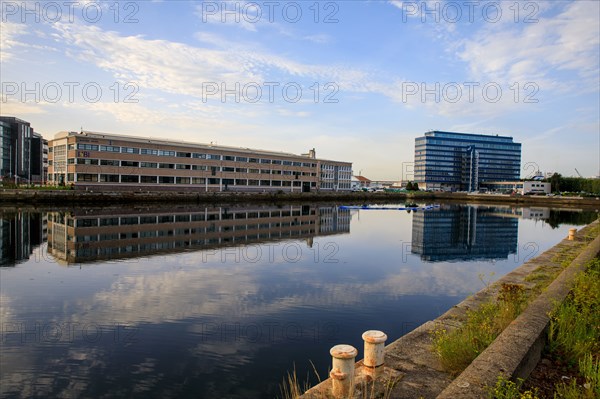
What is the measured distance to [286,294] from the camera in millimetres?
15781

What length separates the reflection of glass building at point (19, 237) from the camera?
912 inches

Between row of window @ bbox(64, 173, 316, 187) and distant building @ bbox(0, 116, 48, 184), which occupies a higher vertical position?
distant building @ bbox(0, 116, 48, 184)

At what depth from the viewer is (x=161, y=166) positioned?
9562cm

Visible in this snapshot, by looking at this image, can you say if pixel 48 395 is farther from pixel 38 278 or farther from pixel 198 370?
pixel 38 278

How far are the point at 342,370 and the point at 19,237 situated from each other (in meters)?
32.9

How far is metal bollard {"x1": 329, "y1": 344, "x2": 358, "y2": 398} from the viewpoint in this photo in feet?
19.7

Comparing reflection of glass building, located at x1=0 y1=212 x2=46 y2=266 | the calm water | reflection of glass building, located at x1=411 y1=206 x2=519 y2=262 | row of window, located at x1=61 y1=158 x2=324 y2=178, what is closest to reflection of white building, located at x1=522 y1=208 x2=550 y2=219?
reflection of glass building, located at x1=411 y1=206 x2=519 y2=262

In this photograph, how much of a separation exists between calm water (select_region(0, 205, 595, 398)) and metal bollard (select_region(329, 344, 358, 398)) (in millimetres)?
2638

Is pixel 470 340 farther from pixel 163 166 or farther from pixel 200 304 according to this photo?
pixel 163 166

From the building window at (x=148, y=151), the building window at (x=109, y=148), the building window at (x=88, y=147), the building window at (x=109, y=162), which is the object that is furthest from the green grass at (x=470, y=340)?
the building window at (x=148, y=151)

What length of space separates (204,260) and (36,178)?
153702 millimetres

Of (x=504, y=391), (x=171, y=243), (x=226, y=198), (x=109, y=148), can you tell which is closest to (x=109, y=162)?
(x=109, y=148)

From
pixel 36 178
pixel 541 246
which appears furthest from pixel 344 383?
pixel 36 178

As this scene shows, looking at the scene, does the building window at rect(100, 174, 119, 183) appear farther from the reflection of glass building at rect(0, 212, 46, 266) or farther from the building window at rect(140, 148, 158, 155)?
the reflection of glass building at rect(0, 212, 46, 266)
